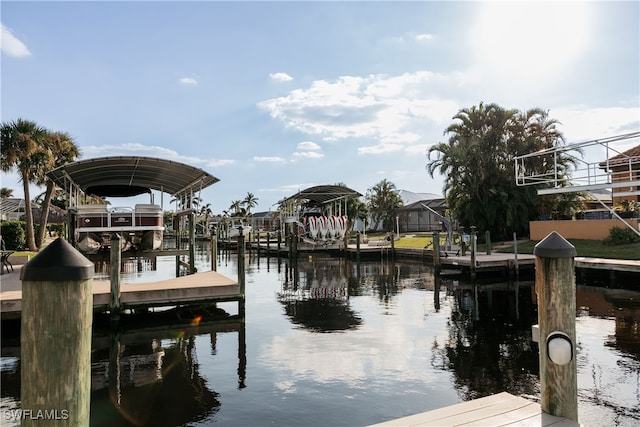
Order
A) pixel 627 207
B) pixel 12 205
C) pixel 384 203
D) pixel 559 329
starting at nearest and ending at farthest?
pixel 559 329 < pixel 627 207 < pixel 12 205 < pixel 384 203

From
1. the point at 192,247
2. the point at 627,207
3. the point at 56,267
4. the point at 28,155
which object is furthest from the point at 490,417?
the point at 28,155

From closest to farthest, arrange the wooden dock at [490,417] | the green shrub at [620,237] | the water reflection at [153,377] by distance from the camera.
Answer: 1. the wooden dock at [490,417]
2. the water reflection at [153,377]
3. the green shrub at [620,237]

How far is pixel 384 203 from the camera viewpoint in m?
63.7

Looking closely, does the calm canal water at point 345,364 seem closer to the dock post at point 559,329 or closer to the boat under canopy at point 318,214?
the dock post at point 559,329

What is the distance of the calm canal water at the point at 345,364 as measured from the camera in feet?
22.2

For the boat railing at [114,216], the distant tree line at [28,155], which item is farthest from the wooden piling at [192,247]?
the distant tree line at [28,155]

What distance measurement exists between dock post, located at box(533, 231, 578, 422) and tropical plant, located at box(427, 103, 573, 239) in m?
30.4

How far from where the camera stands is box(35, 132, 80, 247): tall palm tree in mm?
29344

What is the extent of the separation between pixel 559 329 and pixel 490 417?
1.02 metres

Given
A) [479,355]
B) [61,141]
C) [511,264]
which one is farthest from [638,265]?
[61,141]

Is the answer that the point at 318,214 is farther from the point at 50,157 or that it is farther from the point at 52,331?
the point at 52,331

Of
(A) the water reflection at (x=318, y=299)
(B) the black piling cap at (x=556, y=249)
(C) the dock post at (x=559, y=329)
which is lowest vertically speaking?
(A) the water reflection at (x=318, y=299)

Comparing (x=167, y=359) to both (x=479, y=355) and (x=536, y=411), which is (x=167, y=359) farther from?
(x=536, y=411)

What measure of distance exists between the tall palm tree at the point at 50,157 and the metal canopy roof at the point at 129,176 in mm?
10861
